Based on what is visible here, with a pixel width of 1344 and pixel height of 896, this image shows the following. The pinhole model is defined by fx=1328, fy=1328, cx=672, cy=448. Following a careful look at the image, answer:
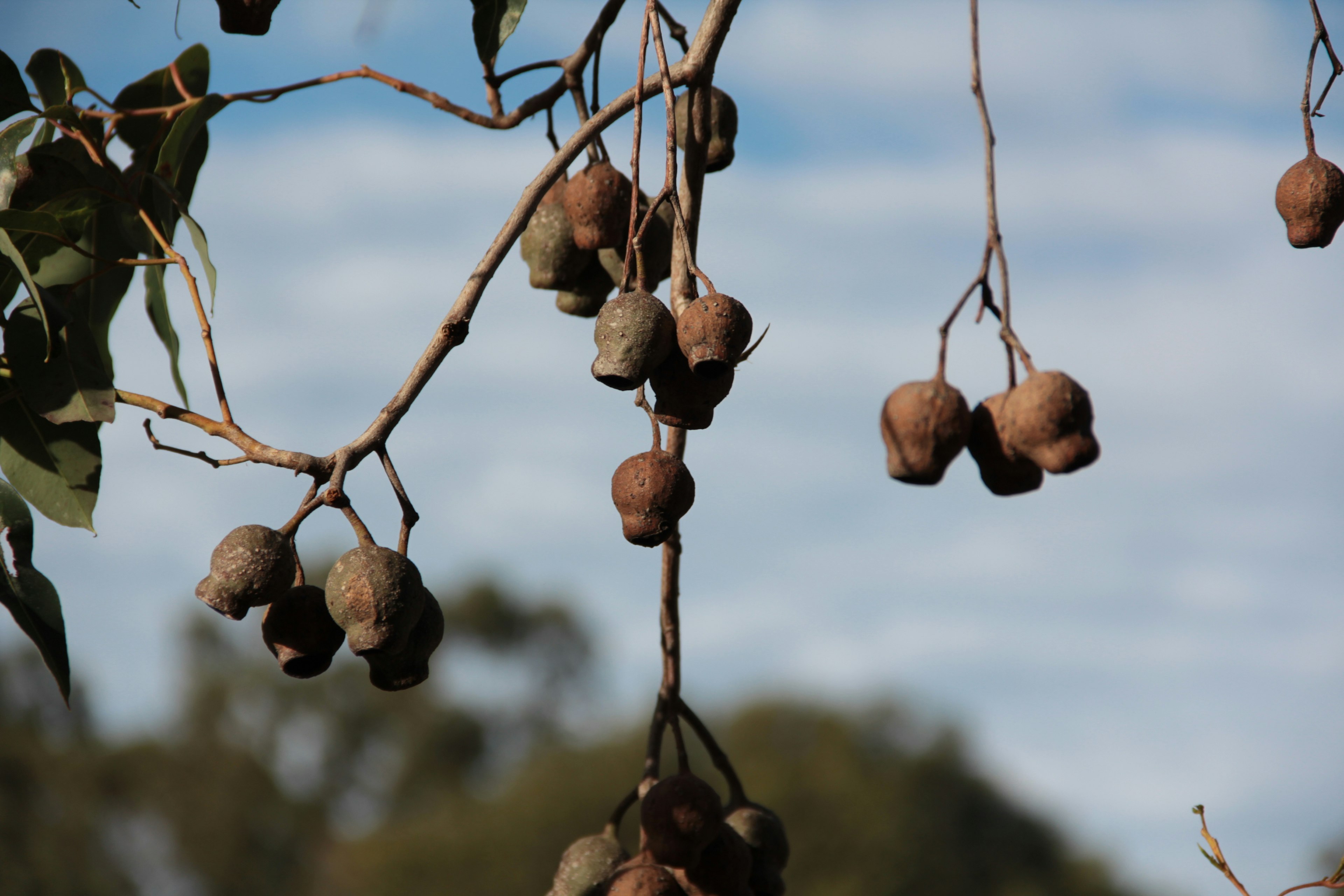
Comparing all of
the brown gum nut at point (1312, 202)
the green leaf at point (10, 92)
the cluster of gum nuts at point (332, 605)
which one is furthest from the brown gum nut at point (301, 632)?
the brown gum nut at point (1312, 202)

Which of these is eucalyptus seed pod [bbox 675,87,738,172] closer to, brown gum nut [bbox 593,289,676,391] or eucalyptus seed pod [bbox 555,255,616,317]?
eucalyptus seed pod [bbox 555,255,616,317]

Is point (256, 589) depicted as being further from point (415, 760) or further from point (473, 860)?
point (415, 760)

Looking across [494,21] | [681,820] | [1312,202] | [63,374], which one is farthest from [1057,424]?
[63,374]

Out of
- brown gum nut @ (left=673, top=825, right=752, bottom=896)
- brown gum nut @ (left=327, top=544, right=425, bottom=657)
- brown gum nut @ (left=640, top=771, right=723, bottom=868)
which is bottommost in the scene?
brown gum nut @ (left=673, top=825, right=752, bottom=896)

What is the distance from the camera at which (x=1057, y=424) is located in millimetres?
1496

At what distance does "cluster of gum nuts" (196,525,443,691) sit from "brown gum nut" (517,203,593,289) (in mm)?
589

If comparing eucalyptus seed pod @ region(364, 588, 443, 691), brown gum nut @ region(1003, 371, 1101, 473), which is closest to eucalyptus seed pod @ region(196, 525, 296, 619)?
eucalyptus seed pod @ region(364, 588, 443, 691)

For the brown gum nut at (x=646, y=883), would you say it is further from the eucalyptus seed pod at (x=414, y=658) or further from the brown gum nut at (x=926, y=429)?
the brown gum nut at (x=926, y=429)

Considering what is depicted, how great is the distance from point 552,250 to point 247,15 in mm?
479

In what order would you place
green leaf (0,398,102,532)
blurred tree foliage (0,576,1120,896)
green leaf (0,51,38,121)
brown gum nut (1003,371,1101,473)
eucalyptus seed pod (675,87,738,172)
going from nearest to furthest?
1. brown gum nut (1003,371,1101,473)
2. green leaf (0,398,102,532)
3. eucalyptus seed pod (675,87,738,172)
4. green leaf (0,51,38,121)
5. blurred tree foliage (0,576,1120,896)

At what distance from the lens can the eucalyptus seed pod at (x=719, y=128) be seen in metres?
1.84

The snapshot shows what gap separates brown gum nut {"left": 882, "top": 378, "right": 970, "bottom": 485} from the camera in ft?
5.23

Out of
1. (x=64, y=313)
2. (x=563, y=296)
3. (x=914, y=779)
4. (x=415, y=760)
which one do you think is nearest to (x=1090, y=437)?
(x=563, y=296)

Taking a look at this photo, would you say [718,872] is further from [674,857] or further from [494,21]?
[494,21]
